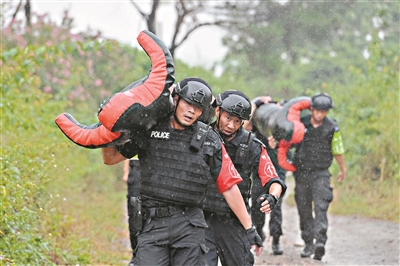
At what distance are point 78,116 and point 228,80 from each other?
1354 centimetres

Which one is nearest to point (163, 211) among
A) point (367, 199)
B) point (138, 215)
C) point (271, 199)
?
point (138, 215)

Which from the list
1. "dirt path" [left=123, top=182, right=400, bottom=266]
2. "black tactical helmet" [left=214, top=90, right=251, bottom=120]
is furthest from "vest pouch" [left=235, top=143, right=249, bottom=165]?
"dirt path" [left=123, top=182, right=400, bottom=266]

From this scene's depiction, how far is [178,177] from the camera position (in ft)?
17.3

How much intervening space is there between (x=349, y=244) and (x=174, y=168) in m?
6.66

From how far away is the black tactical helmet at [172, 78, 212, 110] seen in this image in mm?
5426

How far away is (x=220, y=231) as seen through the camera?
6.34m

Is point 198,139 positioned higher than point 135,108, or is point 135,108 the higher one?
point 135,108

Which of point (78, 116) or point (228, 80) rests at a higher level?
point (228, 80)

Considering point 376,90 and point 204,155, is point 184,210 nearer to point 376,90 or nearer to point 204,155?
point 204,155

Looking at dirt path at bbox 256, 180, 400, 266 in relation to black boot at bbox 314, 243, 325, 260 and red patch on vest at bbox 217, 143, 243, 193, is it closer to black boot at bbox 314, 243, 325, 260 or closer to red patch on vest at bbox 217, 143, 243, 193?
black boot at bbox 314, 243, 325, 260

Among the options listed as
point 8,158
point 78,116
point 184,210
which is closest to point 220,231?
point 184,210

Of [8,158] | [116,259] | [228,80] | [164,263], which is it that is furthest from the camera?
[228,80]

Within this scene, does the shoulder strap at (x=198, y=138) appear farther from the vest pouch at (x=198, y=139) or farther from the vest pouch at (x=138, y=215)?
the vest pouch at (x=138, y=215)

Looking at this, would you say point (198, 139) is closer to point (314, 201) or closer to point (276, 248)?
point (314, 201)
